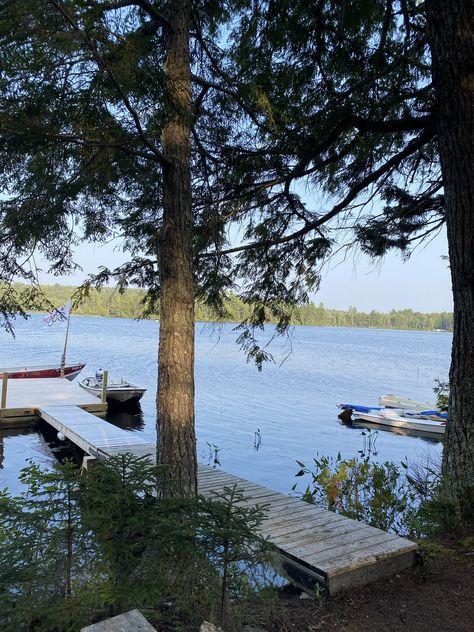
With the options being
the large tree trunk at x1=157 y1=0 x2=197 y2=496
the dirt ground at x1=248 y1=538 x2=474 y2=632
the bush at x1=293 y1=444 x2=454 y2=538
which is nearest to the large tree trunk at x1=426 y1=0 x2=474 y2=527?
the bush at x1=293 y1=444 x2=454 y2=538

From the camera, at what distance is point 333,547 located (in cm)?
377

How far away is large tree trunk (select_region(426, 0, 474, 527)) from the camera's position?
376 cm

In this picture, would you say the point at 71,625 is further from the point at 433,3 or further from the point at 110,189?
the point at 433,3

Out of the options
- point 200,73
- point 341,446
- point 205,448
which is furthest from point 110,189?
point 341,446

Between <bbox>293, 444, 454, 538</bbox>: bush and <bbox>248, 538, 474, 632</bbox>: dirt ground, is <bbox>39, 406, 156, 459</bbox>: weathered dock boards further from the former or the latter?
<bbox>248, 538, 474, 632</bbox>: dirt ground

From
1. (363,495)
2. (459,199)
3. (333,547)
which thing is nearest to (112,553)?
(333,547)

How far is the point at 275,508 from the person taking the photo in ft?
16.6

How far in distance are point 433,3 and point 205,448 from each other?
10776mm

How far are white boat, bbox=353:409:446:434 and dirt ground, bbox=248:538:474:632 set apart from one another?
13.1 m

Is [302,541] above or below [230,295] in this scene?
below

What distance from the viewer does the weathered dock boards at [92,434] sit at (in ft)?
29.4

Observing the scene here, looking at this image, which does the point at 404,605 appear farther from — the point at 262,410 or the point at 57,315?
the point at 262,410

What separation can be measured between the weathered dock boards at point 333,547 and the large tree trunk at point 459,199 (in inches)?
27.3

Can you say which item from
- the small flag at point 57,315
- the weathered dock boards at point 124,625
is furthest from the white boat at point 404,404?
the weathered dock boards at point 124,625
